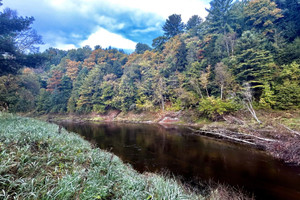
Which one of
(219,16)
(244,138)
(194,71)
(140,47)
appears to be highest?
(140,47)

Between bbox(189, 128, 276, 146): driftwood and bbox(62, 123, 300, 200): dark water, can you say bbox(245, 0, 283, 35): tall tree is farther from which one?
bbox(62, 123, 300, 200): dark water

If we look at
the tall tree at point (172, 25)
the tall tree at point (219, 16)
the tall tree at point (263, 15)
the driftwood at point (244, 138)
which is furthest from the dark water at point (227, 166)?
the tall tree at point (172, 25)

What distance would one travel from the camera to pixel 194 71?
2077cm

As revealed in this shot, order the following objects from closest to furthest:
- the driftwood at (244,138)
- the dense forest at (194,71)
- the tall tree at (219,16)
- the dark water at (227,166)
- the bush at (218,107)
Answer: the dark water at (227,166) < the driftwood at (244,138) < the dense forest at (194,71) < the bush at (218,107) < the tall tree at (219,16)

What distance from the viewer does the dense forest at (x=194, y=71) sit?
12.0m

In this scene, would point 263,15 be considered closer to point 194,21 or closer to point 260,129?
point 194,21

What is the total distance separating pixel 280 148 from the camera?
680 cm

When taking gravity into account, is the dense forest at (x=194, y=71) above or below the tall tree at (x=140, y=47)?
below

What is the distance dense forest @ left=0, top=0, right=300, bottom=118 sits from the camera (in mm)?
11969

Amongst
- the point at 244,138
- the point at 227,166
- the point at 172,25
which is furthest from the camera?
the point at 172,25

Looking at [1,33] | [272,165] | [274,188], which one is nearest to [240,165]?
[272,165]

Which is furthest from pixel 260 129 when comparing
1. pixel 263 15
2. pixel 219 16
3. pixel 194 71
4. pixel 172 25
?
pixel 172 25

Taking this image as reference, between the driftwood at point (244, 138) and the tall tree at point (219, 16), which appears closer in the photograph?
the driftwood at point (244, 138)

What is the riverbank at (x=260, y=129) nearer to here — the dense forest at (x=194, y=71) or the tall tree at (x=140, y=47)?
the dense forest at (x=194, y=71)
